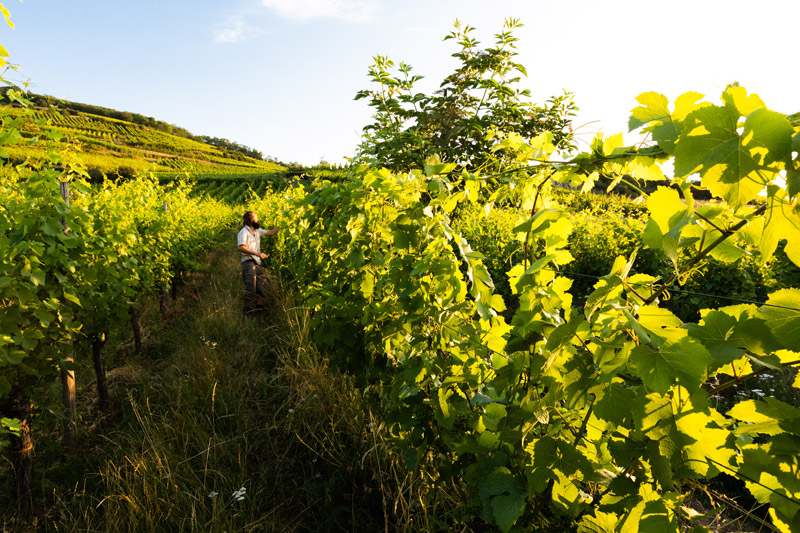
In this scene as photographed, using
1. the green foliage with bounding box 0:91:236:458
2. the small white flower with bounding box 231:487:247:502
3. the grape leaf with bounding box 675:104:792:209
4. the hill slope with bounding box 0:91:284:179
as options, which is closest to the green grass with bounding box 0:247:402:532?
the small white flower with bounding box 231:487:247:502

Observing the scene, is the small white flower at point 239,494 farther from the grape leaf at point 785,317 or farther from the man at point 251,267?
the man at point 251,267

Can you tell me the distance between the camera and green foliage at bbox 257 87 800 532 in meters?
0.68

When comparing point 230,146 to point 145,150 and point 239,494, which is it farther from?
point 239,494

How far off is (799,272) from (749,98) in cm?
673

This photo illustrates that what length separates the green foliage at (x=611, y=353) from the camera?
0.68 metres

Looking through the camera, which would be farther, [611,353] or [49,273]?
[49,273]

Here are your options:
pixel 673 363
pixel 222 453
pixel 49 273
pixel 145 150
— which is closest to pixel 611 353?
pixel 673 363

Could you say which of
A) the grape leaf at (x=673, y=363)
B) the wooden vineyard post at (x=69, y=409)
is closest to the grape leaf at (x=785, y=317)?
the grape leaf at (x=673, y=363)

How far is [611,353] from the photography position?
0.88 m

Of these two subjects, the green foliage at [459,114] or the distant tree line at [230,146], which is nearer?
the green foliage at [459,114]

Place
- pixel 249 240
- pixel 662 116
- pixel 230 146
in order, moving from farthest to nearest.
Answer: pixel 230 146
pixel 249 240
pixel 662 116

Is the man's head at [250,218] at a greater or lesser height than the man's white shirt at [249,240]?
greater

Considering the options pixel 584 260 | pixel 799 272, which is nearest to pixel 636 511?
pixel 799 272

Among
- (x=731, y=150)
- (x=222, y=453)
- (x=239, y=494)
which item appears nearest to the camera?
(x=731, y=150)
